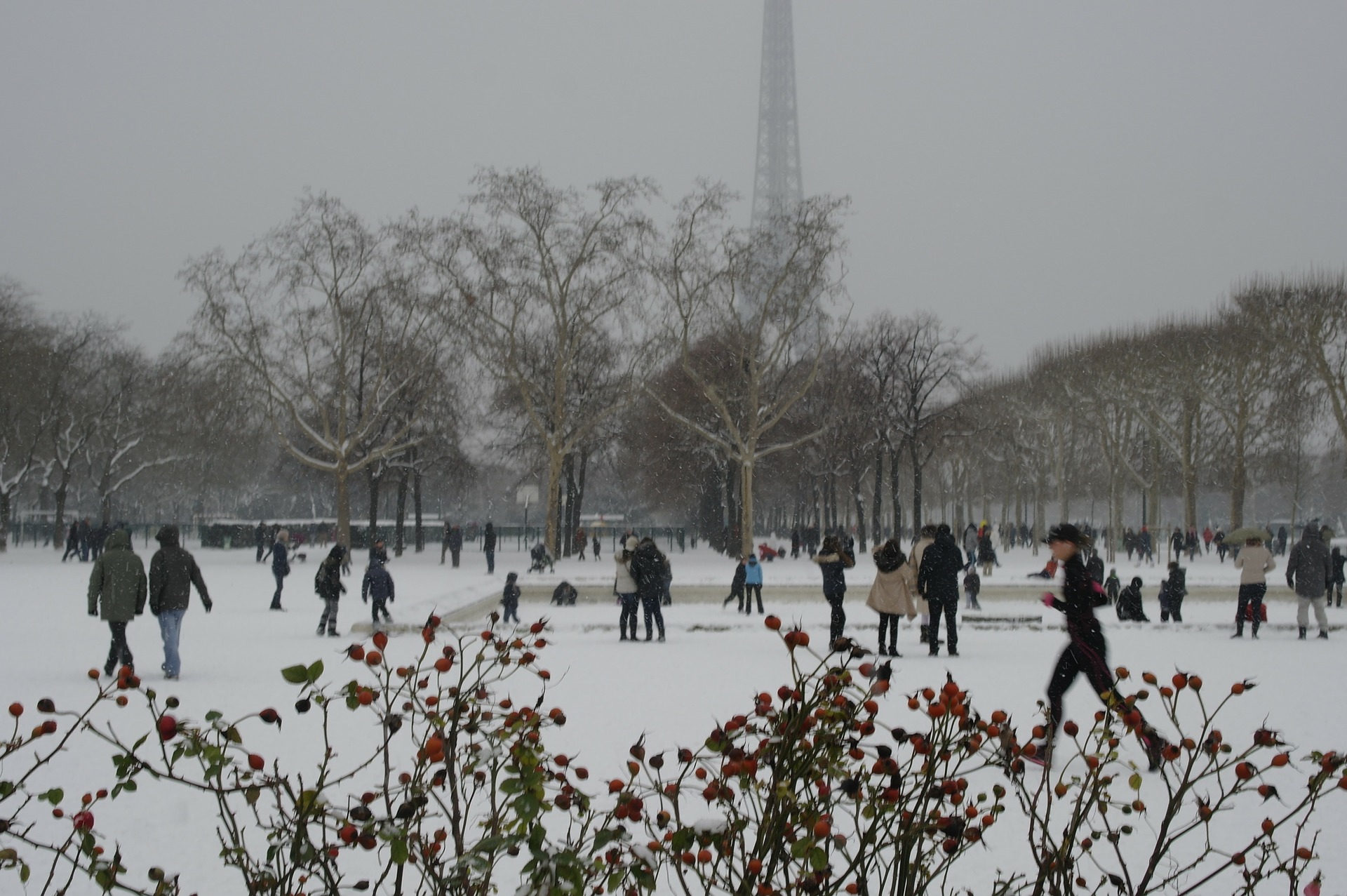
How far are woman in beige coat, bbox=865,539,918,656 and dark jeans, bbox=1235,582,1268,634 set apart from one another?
5523 mm

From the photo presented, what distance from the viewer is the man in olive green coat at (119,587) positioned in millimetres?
11234

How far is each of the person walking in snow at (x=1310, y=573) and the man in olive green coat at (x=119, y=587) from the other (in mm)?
13631

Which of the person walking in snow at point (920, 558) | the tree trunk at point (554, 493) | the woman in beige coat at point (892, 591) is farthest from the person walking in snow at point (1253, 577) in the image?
the tree trunk at point (554, 493)

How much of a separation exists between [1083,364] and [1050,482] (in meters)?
28.7

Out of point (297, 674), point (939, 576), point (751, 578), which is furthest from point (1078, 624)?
point (751, 578)

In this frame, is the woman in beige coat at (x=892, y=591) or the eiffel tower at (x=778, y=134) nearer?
the woman in beige coat at (x=892, y=591)

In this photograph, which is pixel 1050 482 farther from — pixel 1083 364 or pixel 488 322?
pixel 488 322

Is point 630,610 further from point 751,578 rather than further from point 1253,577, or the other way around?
point 1253,577

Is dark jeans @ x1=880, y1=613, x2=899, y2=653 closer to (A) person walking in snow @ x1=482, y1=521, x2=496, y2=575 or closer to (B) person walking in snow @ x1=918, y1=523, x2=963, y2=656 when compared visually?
(B) person walking in snow @ x1=918, y1=523, x2=963, y2=656

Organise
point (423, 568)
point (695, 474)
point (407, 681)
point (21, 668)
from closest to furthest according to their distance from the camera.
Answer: point (407, 681) < point (21, 668) < point (423, 568) < point (695, 474)

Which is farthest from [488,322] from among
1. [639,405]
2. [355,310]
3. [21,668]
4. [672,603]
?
[21,668]

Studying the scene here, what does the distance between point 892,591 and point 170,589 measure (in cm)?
750

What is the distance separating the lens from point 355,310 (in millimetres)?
39344

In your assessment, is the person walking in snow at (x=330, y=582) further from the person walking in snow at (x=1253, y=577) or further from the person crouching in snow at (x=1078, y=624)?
the person walking in snow at (x=1253, y=577)
